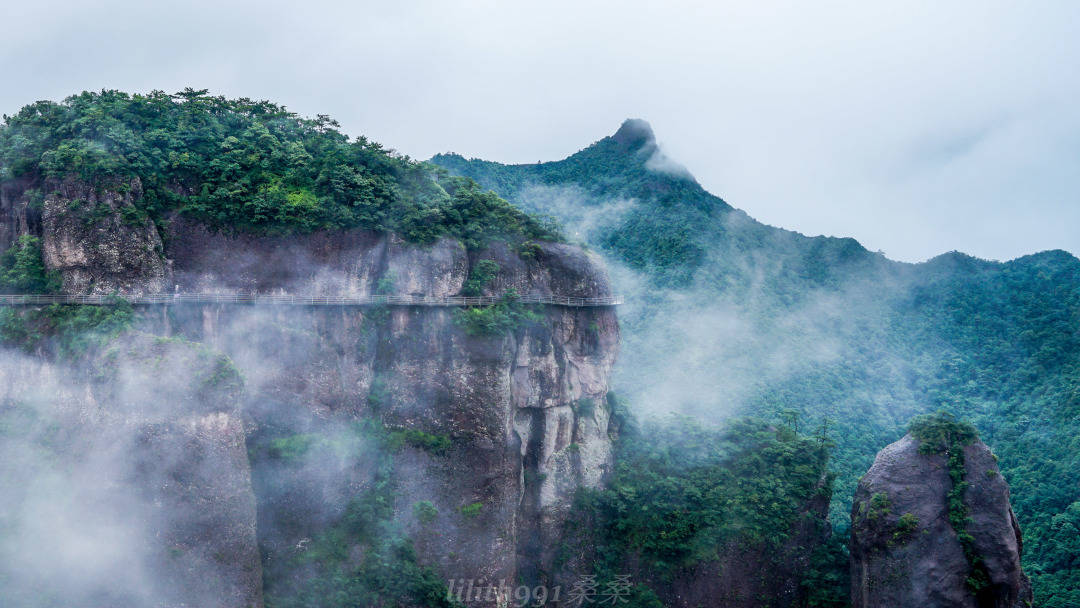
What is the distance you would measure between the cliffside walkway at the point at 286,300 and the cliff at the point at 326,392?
9.1 inches

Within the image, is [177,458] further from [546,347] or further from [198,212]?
[546,347]

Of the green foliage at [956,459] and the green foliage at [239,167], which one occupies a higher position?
the green foliage at [239,167]

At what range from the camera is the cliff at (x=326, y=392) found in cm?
2058

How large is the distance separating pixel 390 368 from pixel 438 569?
21.1 ft

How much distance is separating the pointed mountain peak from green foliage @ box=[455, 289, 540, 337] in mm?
30725

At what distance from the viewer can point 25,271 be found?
22.2m

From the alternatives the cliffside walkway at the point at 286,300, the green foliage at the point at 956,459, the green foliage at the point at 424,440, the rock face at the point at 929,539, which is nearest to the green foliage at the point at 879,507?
the rock face at the point at 929,539

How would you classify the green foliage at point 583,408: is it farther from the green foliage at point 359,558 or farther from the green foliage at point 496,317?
the green foliage at point 359,558

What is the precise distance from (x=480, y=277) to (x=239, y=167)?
8581 millimetres

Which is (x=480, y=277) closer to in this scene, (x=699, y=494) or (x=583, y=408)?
(x=583, y=408)

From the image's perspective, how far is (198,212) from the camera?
2431cm

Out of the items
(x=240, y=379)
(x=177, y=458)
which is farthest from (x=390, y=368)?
(x=177, y=458)

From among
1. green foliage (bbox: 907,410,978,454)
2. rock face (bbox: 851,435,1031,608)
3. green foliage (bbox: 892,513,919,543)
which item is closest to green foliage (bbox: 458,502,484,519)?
rock face (bbox: 851,435,1031,608)

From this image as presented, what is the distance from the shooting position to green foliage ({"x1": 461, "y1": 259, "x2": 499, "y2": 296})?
2669 centimetres
